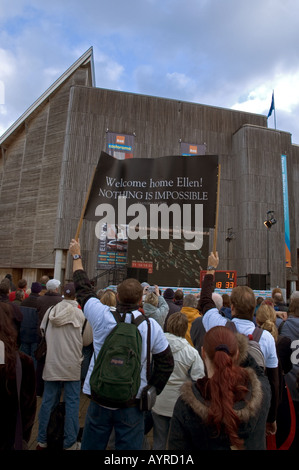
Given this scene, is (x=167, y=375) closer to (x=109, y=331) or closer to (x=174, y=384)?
(x=109, y=331)

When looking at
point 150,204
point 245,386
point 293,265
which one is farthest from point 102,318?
point 293,265

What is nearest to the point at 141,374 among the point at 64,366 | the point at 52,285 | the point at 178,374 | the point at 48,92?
the point at 178,374

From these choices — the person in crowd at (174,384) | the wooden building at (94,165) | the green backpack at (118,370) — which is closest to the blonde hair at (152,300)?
the person in crowd at (174,384)

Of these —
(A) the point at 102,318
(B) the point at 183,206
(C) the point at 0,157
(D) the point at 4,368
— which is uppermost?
(C) the point at 0,157

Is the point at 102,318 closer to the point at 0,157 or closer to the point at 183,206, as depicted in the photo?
the point at 183,206

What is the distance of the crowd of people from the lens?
1.44 m

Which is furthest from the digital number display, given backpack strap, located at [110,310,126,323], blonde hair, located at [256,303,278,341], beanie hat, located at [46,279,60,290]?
backpack strap, located at [110,310,126,323]

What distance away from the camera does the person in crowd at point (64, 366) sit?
331 cm

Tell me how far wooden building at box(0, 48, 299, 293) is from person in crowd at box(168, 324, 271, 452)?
18.8m

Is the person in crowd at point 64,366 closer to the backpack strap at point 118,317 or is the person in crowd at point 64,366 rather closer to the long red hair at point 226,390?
the backpack strap at point 118,317

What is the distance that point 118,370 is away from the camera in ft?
6.36
